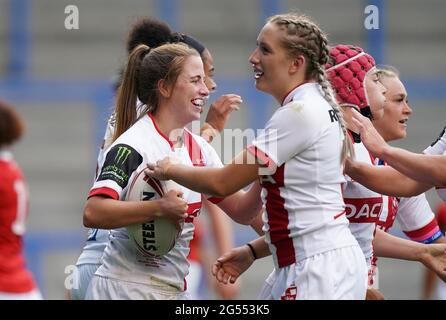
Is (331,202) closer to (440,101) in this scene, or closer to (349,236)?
(349,236)

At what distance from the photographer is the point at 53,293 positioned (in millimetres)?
11664

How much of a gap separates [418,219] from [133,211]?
2058mm

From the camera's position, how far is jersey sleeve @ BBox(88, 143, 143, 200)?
4391 millimetres

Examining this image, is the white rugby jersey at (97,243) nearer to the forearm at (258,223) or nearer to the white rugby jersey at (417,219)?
the forearm at (258,223)

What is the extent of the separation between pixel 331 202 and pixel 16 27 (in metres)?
9.31

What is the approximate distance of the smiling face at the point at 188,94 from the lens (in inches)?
186

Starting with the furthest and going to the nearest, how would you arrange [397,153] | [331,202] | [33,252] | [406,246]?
[33,252] → [406,246] → [397,153] → [331,202]

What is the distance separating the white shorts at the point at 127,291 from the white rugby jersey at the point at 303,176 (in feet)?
2.46

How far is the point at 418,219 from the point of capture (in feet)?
18.8

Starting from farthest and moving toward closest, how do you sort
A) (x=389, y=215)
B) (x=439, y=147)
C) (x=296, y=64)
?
(x=439, y=147) < (x=389, y=215) < (x=296, y=64)

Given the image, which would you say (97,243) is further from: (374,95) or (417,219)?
(417,219)

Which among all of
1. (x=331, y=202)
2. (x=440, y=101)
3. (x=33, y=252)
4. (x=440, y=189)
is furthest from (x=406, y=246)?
(x=440, y=101)

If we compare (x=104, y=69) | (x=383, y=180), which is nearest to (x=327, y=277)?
(x=383, y=180)

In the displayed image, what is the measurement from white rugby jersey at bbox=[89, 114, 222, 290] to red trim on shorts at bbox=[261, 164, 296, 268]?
540 millimetres
